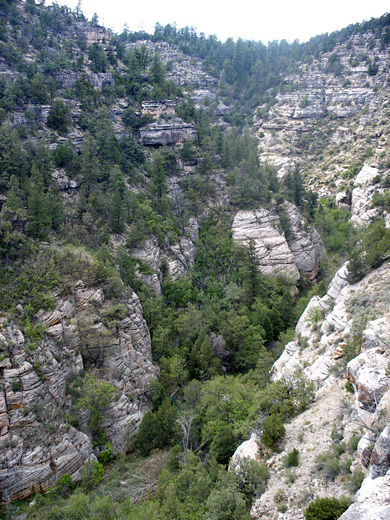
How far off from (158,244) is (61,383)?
88.0 ft

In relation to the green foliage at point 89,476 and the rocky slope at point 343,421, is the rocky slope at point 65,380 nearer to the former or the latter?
the green foliage at point 89,476

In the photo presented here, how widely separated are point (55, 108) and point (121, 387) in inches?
1735

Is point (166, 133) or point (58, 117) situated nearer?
point (58, 117)

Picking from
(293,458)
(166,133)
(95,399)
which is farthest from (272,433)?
(166,133)

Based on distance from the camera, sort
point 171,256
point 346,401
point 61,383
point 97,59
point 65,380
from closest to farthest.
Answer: point 346,401
point 61,383
point 65,380
point 171,256
point 97,59

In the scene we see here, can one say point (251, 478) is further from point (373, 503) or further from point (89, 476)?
point (89, 476)

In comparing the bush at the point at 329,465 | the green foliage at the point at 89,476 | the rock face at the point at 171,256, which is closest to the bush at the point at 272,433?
the bush at the point at 329,465

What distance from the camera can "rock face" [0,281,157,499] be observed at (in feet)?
85.6

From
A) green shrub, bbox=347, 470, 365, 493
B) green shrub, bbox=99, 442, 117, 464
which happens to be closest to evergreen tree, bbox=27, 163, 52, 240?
green shrub, bbox=99, 442, 117, 464

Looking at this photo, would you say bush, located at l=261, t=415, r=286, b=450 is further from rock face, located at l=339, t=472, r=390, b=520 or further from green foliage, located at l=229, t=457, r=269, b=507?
rock face, located at l=339, t=472, r=390, b=520

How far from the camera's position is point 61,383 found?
30.5 metres

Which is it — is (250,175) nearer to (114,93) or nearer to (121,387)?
(114,93)

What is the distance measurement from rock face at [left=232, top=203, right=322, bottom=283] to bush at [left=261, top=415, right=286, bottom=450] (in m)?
39.6

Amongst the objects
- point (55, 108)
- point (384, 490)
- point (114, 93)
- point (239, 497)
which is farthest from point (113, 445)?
point (114, 93)
